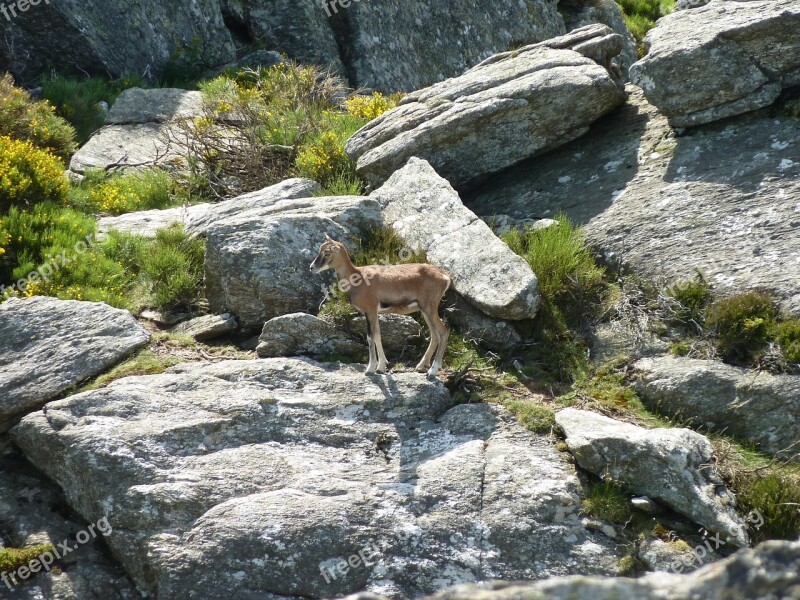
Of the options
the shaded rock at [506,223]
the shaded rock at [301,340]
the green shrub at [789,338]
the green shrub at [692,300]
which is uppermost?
the shaded rock at [301,340]

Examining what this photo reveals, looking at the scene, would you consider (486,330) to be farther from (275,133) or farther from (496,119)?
(275,133)

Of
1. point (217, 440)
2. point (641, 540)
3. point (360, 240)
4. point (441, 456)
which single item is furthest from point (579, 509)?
point (360, 240)

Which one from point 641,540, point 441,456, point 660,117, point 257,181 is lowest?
point 641,540

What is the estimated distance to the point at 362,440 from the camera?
9.05 m

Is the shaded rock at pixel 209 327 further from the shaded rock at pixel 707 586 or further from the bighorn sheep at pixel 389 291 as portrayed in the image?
the shaded rock at pixel 707 586

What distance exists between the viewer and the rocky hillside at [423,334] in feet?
26.1

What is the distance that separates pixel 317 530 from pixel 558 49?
9.72 m

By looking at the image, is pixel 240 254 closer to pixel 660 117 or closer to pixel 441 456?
pixel 441 456

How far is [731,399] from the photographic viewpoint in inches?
364

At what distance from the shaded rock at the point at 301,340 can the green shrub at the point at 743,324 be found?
4217 mm

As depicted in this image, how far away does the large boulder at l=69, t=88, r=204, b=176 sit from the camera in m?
15.9

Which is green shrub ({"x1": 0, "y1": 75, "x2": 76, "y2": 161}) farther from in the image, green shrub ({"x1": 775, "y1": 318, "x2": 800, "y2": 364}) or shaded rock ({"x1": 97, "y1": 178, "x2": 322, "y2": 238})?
green shrub ({"x1": 775, "y1": 318, "x2": 800, "y2": 364})

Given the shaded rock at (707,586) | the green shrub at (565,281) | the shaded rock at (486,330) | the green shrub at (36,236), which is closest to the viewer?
the shaded rock at (707,586)

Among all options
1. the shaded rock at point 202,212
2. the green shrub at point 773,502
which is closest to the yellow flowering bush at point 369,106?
the shaded rock at point 202,212
